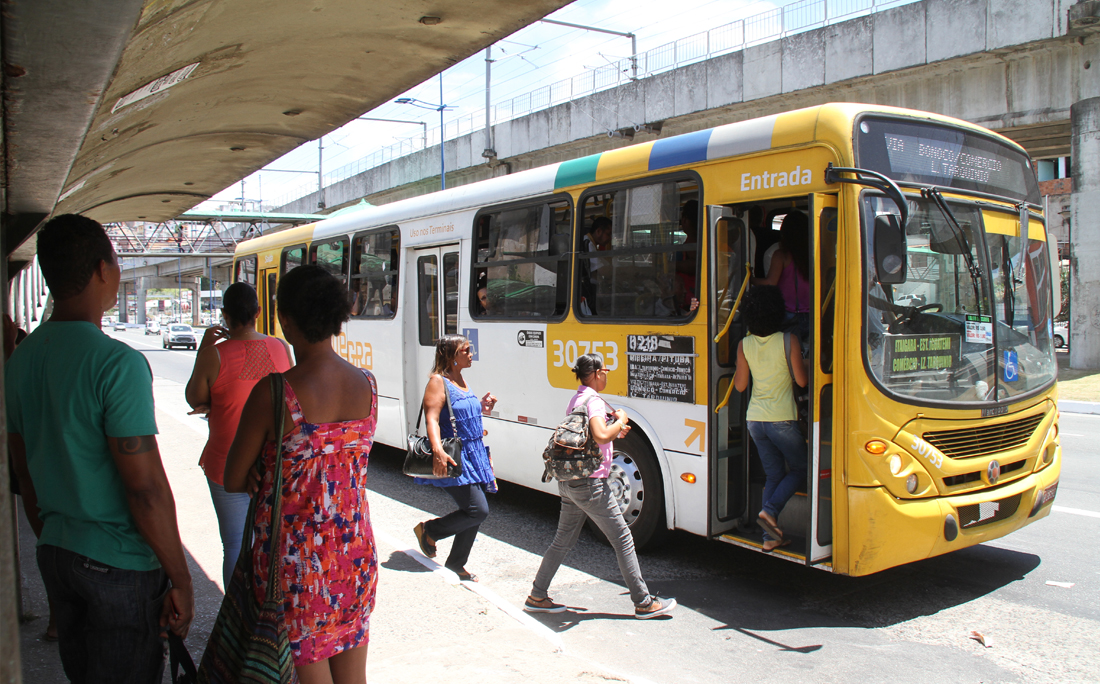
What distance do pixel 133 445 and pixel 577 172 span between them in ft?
16.2

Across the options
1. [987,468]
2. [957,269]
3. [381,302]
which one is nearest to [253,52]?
[957,269]

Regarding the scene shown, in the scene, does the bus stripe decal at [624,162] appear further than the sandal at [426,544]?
Yes

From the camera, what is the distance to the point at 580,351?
659 centimetres

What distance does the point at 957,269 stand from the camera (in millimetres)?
5188

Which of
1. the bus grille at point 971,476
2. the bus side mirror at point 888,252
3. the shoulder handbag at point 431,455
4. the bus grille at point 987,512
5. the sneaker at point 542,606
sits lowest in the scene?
the sneaker at point 542,606

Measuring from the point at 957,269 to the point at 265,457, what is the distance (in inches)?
179

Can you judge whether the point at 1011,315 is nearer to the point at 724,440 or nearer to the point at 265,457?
the point at 724,440

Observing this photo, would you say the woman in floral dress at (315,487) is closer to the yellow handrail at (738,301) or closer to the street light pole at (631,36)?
the yellow handrail at (738,301)

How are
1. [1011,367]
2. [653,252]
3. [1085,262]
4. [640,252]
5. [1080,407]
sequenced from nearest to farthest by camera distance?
[1011,367]
[653,252]
[640,252]
[1080,407]
[1085,262]

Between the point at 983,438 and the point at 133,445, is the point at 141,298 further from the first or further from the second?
the point at 133,445

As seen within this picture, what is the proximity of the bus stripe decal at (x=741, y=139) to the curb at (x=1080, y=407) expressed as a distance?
11741 mm

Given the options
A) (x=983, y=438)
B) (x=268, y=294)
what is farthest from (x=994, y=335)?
(x=268, y=294)

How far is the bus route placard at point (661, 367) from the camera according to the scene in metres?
5.66

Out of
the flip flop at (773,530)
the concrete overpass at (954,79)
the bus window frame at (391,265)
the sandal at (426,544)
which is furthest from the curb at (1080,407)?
the sandal at (426,544)
